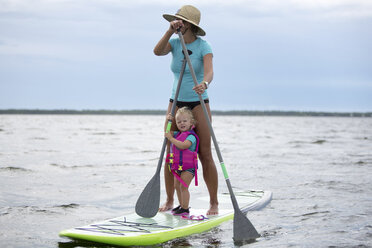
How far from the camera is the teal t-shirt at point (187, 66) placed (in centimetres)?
577

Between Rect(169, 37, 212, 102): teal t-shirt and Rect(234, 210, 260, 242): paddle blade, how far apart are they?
155 centimetres

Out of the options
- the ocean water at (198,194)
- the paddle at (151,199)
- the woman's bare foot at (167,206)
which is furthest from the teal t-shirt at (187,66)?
the ocean water at (198,194)

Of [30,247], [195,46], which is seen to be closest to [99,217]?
[30,247]

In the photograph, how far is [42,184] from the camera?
9859 mm

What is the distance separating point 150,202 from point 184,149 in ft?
2.68

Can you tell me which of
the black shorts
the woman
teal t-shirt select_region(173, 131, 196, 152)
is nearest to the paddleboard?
the woman

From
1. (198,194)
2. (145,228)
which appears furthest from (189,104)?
(198,194)

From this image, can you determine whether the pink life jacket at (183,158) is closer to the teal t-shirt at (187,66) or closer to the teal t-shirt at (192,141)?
the teal t-shirt at (192,141)

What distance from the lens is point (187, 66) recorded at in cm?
579

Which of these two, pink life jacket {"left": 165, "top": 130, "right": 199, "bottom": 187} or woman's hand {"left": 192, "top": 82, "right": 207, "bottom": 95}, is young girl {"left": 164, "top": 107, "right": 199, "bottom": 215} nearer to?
pink life jacket {"left": 165, "top": 130, "right": 199, "bottom": 187}

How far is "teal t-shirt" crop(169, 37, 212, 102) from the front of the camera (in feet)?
18.9

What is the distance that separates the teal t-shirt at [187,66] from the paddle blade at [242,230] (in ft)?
5.09

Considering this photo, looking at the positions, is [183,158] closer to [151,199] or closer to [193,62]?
[151,199]

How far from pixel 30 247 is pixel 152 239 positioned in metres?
1.33
